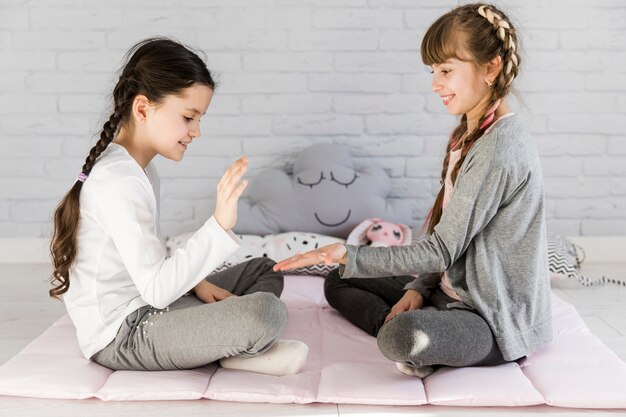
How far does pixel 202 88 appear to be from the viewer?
1.92 meters

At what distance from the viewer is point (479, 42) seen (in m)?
1.88

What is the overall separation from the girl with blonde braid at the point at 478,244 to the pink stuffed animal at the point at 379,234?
95cm

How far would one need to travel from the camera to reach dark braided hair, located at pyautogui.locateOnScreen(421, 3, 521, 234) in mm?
1878

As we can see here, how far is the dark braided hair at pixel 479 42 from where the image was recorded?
73.9 inches

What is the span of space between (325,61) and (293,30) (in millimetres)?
161

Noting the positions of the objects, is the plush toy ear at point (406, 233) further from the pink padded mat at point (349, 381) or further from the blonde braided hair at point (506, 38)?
the blonde braided hair at point (506, 38)

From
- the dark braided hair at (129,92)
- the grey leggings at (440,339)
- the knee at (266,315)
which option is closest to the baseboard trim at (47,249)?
the dark braided hair at (129,92)

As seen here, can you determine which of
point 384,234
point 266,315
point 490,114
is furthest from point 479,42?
point 384,234

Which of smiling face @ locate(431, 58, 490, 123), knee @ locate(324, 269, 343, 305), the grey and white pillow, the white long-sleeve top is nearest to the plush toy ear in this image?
the grey and white pillow

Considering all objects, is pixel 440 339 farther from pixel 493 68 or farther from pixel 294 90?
pixel 294 90

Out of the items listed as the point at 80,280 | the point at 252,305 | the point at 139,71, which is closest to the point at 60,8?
the point at 139,71

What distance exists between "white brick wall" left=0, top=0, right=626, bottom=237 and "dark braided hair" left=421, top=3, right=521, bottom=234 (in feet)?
4.04

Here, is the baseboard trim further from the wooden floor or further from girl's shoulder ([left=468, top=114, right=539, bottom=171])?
girl's shoulder ([left=468, top=114, right=539, bottom=171])

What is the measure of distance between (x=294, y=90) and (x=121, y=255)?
1.54 meters
